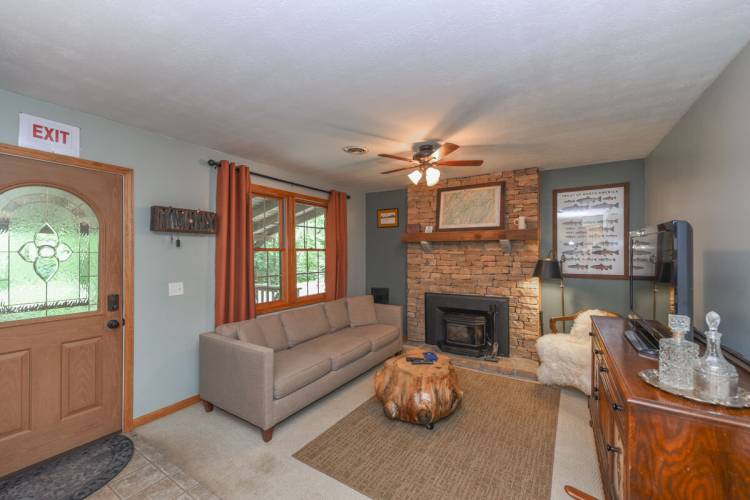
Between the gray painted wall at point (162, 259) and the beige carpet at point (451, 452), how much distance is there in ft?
4.94

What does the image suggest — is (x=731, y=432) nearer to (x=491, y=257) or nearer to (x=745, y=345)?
(x=745, y=345)

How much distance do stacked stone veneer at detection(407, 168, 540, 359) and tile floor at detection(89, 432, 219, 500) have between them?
11.6ft

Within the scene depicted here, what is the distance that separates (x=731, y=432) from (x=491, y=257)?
344cm

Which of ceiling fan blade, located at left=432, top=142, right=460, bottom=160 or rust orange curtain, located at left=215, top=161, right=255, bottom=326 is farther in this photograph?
rust orange curtain, located at left=215, top=161, right=255, bottom=326

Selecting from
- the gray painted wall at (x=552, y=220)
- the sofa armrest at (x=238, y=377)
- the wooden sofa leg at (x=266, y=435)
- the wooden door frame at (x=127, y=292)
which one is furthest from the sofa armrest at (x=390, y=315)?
the wooden door frame at (x=127, y=292)

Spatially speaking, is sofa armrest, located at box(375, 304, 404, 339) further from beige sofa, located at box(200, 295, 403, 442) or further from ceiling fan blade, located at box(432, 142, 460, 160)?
ceiling fan blade, located at box(432, 142, 460, 160)

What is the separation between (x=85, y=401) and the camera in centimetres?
247

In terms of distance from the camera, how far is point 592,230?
3.97 m

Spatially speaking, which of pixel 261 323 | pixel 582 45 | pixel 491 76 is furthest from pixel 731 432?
pixel 261 323

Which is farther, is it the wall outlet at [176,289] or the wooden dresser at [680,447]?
the wall outlet at [176,289]

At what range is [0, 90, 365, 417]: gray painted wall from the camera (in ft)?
8.61

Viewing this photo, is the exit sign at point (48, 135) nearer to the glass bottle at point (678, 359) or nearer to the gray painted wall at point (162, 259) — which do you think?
the gray painted wall at point (162, 259)

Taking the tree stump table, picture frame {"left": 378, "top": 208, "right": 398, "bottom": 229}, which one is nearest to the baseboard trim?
the tree stump table

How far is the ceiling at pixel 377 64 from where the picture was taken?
1415 millimetres
